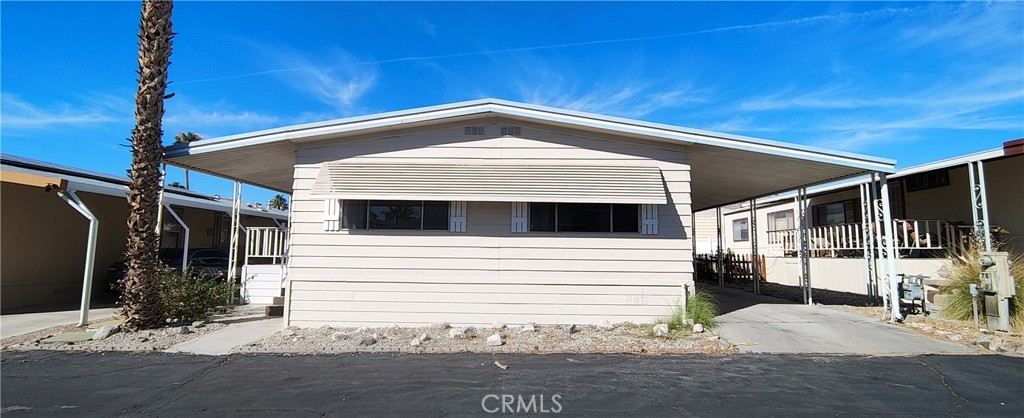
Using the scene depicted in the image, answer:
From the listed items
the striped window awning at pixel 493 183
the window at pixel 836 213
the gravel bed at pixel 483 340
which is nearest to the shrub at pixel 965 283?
the gravel bed at pixel 483 340

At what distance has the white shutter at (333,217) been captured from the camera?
8484mm

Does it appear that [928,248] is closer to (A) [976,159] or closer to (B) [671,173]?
(A) [976,159]

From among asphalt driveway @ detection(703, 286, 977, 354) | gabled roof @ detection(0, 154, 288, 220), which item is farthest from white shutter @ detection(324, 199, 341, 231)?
asphalt driveway @ detection(703, 286, 977, 354)

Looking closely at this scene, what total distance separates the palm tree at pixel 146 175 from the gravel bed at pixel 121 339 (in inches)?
15.7

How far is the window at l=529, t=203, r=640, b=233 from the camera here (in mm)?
8594

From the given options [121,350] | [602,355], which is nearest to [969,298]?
[602,355]

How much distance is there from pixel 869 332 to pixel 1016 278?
284 centimetres

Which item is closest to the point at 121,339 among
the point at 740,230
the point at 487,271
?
the point at 487,271

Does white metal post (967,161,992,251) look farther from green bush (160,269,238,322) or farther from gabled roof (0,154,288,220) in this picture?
gabled roof (0,154,288,220)

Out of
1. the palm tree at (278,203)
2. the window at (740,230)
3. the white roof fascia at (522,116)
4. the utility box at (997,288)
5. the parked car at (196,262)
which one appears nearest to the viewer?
the utility box at (997,288)

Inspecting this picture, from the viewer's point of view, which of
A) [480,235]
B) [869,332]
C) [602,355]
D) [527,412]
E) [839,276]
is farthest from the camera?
[839,276]

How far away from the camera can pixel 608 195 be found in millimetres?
8195

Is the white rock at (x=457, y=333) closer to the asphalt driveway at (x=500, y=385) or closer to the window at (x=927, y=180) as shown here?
the asphalt driveway at (x=500, y=385)

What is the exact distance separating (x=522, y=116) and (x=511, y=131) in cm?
45
